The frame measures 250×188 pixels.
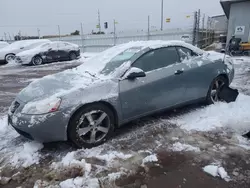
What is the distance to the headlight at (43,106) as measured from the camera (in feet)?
9.74

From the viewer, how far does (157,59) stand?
12.9ft

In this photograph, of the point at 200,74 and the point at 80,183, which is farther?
the point at 200,74

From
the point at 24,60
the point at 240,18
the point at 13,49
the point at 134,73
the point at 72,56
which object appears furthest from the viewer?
the point at 72,56

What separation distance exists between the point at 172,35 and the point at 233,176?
13.9 meters

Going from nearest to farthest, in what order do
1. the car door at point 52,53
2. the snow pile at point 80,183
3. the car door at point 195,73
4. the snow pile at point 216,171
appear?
the snow pile at point 80,183, the snow pile at point 216,171, the car door at point 195,73, the car door at point 52,53

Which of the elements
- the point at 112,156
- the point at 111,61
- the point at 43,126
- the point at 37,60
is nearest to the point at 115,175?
the point at 112,156

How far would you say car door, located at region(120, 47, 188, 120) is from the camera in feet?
11.6

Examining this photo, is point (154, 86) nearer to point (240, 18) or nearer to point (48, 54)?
point (48, 54)

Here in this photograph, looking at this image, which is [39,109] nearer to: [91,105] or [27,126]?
[27,126]

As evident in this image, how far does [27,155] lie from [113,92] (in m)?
1.53

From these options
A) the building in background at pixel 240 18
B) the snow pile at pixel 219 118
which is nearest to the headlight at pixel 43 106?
the snow pile at pixel 219 118

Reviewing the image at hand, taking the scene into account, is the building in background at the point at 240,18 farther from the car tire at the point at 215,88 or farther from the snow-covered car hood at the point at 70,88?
the snow-covered car hood at the point at 70,88

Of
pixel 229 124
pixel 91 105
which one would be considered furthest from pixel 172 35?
pixel 91 105

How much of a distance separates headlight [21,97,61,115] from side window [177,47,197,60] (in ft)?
8.13
